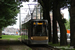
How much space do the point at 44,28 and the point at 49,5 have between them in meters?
6.56

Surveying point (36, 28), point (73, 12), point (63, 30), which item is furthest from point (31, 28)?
point (73, 12)

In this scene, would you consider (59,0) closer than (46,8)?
Yes

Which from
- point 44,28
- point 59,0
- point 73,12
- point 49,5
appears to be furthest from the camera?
point 49,5

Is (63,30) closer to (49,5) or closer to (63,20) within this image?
(63,20)

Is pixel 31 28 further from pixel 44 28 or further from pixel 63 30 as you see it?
pixel 63 30

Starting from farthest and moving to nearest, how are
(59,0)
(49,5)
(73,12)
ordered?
(49,5) < (59,0) < (73,12)

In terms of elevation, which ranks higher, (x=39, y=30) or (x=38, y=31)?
(x=39, y=30)

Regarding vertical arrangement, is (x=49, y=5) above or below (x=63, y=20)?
above

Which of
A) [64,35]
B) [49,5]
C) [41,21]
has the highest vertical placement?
[49,5]

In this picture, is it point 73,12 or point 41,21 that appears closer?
point 73,12

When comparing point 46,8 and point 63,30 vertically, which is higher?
point 46,8

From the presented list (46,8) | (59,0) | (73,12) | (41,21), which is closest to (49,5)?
(46,8)

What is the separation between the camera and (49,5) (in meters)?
27.8

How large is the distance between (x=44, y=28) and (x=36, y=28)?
0.86 m
